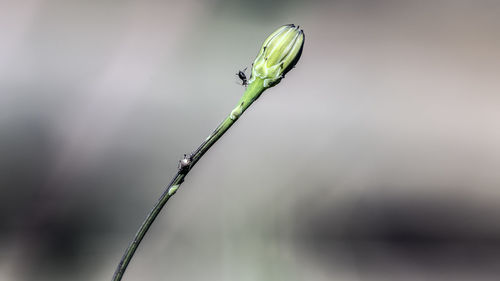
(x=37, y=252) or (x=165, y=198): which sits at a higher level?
(x=165, y=198)

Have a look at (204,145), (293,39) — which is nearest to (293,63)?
(293,39)

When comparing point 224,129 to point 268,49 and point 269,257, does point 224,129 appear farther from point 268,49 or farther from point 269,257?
point 269,257

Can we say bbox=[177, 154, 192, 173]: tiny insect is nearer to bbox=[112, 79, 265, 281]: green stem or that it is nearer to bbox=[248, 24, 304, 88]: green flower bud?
bbox=[112, 79, 265, 281]: green stem

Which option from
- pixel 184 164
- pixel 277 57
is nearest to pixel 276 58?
pixel 277 57

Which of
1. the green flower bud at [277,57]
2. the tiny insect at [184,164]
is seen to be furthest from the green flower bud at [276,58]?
the tiny insect at [184,164]

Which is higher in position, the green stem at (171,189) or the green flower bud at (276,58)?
the green flower bud at (276,58)

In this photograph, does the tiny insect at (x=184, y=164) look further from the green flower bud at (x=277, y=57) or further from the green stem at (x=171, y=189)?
the green flower bud at (x=277, y=57)

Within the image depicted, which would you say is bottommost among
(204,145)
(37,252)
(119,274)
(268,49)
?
(37,252)

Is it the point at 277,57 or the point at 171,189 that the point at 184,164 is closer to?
the point at 171,189

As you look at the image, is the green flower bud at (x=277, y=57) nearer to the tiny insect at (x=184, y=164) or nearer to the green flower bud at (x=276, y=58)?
the green flower bud at (x=276, y=58)
